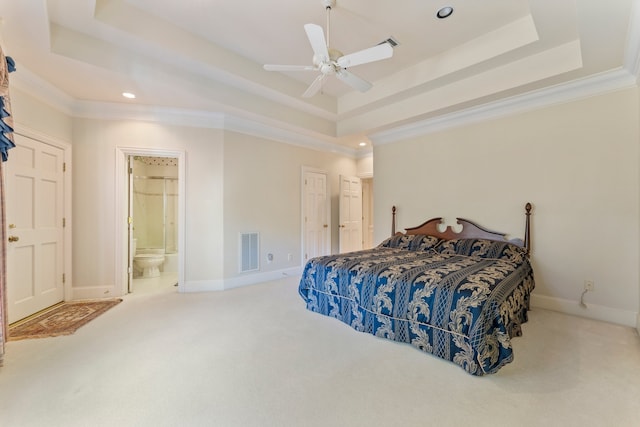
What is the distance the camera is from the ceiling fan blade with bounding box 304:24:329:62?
2.02m

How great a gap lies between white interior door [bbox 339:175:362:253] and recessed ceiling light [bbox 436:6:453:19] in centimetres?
334

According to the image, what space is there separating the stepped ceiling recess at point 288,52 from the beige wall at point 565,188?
0.27 meters

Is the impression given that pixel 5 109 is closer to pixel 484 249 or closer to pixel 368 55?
pixel 368 55

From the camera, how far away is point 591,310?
2959mm

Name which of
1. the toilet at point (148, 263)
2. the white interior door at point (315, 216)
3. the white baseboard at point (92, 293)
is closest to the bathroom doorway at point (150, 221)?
the toilet at point (148, 263)

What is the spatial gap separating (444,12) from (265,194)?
332 cm

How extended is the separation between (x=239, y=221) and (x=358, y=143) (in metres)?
2.89

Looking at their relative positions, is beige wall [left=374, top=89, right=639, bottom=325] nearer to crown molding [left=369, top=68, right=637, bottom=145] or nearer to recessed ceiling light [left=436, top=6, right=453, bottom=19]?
crown molding [left=369, top=68, right=637, bottom=145]

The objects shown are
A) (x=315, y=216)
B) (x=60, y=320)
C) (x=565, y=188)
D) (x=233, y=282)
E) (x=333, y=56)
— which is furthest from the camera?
(x=315, y=216)

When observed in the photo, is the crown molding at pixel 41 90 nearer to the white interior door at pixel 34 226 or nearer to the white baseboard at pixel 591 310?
the white interior door at pixel 34 226

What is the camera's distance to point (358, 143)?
5.55 m

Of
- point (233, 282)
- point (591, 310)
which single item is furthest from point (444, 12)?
point (233, 282)

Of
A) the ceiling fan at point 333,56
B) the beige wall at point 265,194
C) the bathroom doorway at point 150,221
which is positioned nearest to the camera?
the ceiling fan at point 333,56

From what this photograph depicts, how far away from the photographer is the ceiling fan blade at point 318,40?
2.02m
